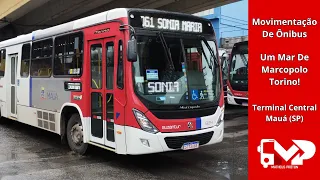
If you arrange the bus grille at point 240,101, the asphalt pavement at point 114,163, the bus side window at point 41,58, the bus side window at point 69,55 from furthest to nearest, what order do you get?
the bus grille at point 240,101 < the bus side window at point 41,58 < the bus side window at point 69,55 < the asphalt pavement at point 114,163

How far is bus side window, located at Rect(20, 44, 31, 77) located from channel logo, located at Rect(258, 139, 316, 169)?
25.9 ft

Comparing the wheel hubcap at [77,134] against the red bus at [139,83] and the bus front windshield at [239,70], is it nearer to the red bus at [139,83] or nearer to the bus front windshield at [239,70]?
the red bus at [139,83]

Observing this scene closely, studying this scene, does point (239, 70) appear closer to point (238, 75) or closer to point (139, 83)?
point (238, 75)

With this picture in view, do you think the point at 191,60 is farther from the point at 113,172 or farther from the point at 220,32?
the point at 220,32

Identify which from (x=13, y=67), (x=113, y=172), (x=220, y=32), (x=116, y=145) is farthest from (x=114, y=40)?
(x=220, y=32)

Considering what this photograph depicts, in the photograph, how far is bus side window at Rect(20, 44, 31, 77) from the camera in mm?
9810

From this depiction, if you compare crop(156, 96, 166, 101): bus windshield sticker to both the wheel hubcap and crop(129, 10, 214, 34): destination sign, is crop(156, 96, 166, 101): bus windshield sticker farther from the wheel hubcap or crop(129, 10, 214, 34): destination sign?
the wheel hubcap

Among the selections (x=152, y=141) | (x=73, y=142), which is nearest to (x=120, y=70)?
(x=152, y=141)

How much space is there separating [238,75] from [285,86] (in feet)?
36.5

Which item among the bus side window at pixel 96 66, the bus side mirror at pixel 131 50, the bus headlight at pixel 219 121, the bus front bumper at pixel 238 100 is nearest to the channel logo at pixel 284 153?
the bus side mirror at pixel 131 50

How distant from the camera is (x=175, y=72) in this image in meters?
6.39

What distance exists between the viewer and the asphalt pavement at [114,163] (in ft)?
20.3

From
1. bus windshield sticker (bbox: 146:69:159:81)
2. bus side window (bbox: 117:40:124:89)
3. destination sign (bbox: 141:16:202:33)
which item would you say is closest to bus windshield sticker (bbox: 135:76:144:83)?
bus windshield sticker (bbox: 146:69:159:81)

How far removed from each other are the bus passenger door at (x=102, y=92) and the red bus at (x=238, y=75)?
27.2ft
